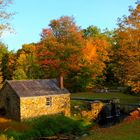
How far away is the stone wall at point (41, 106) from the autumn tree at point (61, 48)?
1653 centimetres

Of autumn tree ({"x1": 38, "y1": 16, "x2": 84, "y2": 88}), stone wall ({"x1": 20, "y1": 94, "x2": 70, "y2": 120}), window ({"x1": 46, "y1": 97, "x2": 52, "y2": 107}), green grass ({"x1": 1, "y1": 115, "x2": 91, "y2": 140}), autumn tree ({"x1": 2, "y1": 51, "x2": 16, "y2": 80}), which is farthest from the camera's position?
autumn tree ({"x1": 2, "y1": 51, "x2": 16, "y2": 80})

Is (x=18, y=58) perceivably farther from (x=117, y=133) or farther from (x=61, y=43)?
Result: (x=117, y=133)

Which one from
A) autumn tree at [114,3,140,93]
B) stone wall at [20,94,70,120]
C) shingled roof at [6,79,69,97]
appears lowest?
stone wall at [20,94,70,120]

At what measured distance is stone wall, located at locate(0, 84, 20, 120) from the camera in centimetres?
4347

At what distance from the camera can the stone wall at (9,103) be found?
143ft

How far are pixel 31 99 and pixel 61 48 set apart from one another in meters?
22.6

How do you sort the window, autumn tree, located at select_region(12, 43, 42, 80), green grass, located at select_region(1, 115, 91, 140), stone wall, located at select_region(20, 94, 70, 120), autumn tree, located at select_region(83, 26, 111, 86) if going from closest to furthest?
1. green grass, located at select_region(1, 115, 91, 140)
2. stone wall, located at select_region(20, 94, 70, 120)
3. the window
4. autumn tree, located at select_region(83, 26, 111, 86)
5. autumn tree, located at select_region(12, 43, 42, 80)

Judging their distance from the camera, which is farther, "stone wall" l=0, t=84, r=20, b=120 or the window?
the window

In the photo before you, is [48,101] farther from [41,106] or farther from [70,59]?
[70,59]

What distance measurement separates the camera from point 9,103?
45.3m

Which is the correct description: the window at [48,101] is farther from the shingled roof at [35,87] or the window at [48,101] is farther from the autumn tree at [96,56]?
the autumn tree at [96,56]

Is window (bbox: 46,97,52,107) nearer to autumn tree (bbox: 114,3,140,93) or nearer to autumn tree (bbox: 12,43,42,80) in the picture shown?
autumn tree (bbox: 114,3,140,93)

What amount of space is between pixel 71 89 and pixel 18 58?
17.7 metres

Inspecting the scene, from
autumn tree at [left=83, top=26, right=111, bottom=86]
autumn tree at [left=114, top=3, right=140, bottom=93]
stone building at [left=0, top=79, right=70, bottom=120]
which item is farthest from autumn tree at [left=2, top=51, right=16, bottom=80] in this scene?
autumn tree at [left=114, top=3, right=140, bottom=93]
